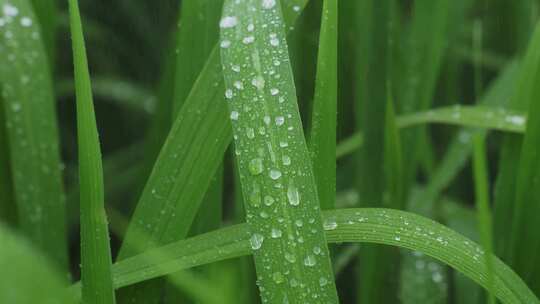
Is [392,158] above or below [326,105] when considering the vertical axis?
below

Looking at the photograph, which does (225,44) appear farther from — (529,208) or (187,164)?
(529,208)

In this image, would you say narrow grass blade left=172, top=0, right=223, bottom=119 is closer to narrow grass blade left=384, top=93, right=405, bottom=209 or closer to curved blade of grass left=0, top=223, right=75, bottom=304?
narrow grass blade left=384, top=93, right=405, bottom=209

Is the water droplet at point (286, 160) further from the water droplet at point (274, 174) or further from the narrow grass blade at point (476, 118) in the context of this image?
the narrow grass blade at point (476, 118)

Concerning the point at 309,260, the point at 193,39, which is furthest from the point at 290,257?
the point at 193,39

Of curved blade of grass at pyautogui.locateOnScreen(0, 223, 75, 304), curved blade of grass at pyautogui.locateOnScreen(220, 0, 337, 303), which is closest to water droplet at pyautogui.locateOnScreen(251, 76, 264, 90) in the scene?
curved blade of grass at pyautogui.locateOnScreen(220, 0, 337, 303)

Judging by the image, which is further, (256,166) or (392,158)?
(392,158)

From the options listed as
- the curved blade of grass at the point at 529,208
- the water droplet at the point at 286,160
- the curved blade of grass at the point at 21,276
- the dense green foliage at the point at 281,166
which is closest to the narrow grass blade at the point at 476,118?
the dense green foliage at the point at 281,166

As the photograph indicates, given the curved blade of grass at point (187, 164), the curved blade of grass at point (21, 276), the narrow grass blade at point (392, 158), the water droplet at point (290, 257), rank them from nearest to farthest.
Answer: the curved blade of grass at point (21, 276)
the water droplet at point (290, 257)
the curved blade of grass at point (187, 164)
the narrow grass blade at point (392, 158)

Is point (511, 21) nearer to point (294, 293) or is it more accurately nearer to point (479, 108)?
point (479, 108)
